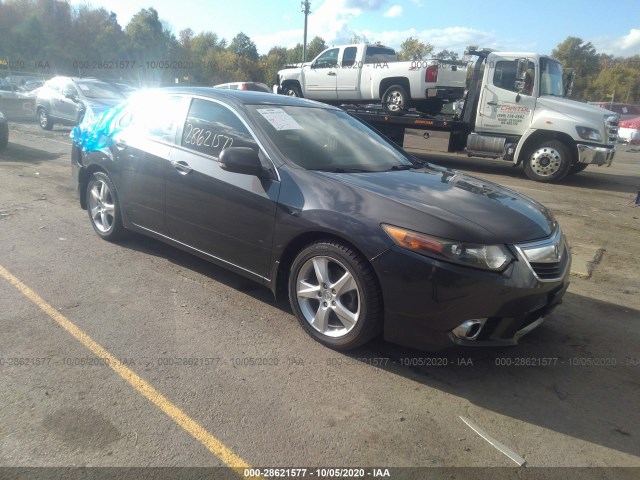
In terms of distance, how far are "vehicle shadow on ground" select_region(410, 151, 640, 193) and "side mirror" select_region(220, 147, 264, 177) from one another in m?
8.43

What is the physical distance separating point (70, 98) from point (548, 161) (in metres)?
13.1

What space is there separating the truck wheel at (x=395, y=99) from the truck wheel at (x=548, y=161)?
11.7 feet

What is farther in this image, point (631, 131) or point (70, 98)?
point (631, 131)

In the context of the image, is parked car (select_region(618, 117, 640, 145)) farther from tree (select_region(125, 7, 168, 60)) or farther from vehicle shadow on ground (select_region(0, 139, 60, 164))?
tree (select_region(125, 7, 168, 60))

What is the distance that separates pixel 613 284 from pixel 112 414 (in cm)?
456

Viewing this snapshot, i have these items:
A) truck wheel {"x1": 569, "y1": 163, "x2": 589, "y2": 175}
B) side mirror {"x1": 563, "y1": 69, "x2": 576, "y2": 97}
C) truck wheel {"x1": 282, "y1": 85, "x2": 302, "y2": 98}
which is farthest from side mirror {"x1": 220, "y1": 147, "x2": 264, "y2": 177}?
truck wheel {"x1": 282, "y1": 85, "x2": 302, "y2": 98}

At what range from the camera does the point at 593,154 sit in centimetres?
1021

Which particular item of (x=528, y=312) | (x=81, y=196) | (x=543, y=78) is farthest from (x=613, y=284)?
(x=543, y=78)

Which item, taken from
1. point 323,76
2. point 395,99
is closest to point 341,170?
point 395,99

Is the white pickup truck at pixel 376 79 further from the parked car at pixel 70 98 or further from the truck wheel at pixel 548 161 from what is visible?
the parked car at pixel 70 98

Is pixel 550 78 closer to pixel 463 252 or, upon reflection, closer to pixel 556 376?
pixel 556 376

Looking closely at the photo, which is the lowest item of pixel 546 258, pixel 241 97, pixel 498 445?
pixel 498 445

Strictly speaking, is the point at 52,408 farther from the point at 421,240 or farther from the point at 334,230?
the point at 421,240

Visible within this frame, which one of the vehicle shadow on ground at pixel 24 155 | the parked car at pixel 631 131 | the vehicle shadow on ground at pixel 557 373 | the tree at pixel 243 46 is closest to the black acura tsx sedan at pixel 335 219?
the vehicle shadow on ground at pixel 557 373
